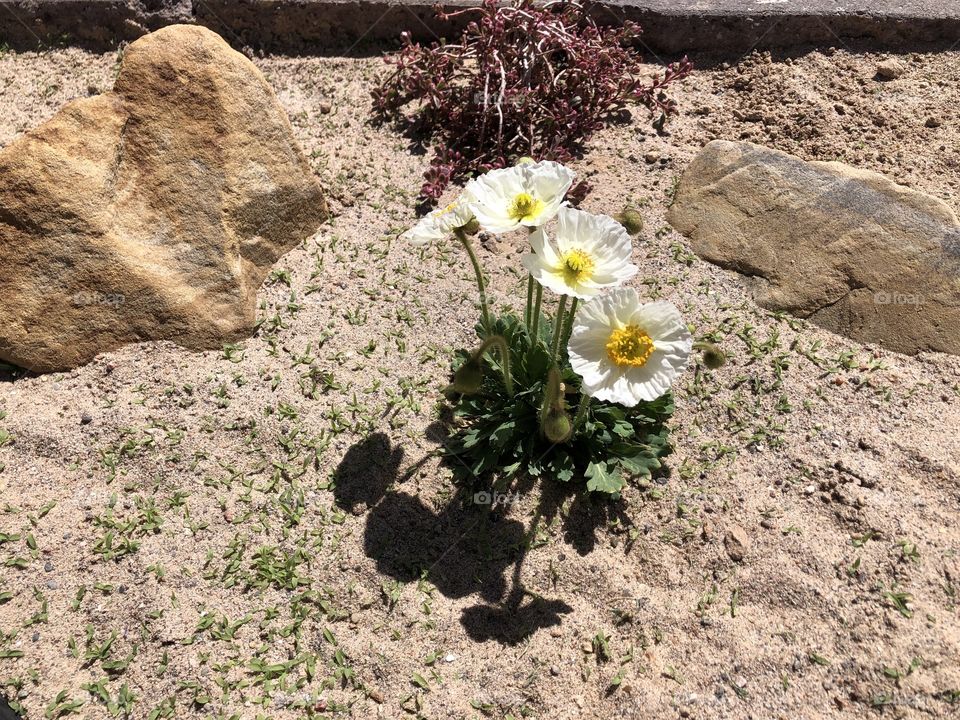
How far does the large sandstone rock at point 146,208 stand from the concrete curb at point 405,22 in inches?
53.2

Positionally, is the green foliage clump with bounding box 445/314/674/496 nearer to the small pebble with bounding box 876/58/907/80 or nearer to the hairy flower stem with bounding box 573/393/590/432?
the hairy flower stem with bounding box 573/393/590/432

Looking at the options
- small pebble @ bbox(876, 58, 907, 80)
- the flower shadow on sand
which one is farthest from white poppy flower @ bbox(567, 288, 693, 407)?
small pebble @ bbox(876, 58, 907, 80)

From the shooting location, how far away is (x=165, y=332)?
11.3 ft

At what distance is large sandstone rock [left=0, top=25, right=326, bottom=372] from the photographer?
3.32 m

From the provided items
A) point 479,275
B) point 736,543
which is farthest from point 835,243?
point 479,275

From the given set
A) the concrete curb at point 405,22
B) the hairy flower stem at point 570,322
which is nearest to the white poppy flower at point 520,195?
the hairy flower stem at point 570,322

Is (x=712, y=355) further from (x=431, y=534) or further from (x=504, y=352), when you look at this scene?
(x=431, y=534)

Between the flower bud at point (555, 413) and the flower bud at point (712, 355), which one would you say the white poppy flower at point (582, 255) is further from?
the flower bud at point (712, 355)

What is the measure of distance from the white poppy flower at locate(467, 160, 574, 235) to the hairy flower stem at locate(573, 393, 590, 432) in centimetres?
62

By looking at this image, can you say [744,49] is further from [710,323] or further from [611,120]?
[710,323]

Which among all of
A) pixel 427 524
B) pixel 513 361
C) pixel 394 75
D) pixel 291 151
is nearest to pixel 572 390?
pixel 513 361

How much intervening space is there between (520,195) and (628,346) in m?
0.57

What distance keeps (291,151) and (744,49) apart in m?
2.83

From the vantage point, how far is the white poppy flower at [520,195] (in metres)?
2.40
